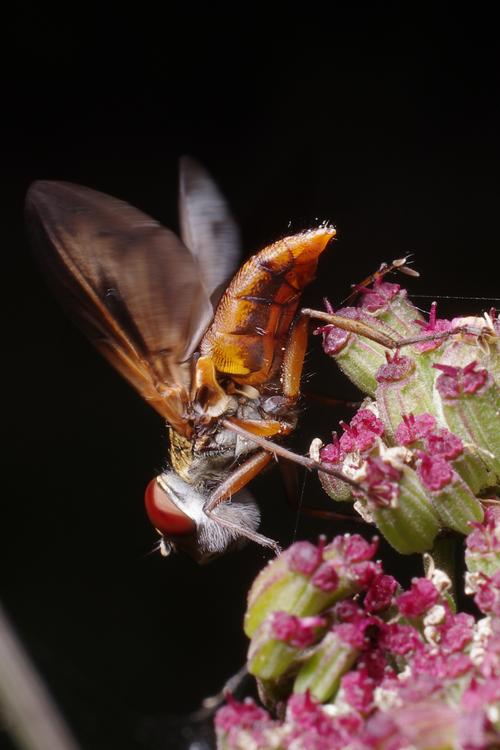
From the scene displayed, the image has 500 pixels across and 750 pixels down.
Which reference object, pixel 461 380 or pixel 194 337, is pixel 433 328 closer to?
pixel 461 380

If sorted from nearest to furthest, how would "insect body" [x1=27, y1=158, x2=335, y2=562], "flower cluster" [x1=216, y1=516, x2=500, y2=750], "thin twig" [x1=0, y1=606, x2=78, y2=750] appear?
"flower cluster" [x1=216, y1=516, x2=500, y2=750]
"thin twig" [x1=0, y1=606, x2=78, y2=750]
"insect body" [x1=27, y1=158, x2=335, y2=562]

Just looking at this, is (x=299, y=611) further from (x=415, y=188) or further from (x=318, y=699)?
(x=415, y=188)

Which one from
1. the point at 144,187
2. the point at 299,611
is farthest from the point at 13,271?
the point at 299,611

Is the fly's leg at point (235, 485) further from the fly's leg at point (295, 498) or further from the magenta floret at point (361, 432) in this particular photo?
the magenta floret at point (361, 432)

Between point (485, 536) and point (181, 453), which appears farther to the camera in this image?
point (181, 453)

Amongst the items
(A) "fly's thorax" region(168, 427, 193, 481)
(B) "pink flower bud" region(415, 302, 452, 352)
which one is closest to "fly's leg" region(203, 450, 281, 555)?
(A) "fly's thorax" region(168, 427, 193, 481)

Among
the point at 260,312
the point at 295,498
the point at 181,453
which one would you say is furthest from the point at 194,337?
the point at 295,498

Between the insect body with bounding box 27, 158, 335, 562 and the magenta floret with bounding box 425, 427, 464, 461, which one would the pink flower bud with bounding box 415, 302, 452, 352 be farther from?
the insect body with bounding box 27, 158, 335, 562
